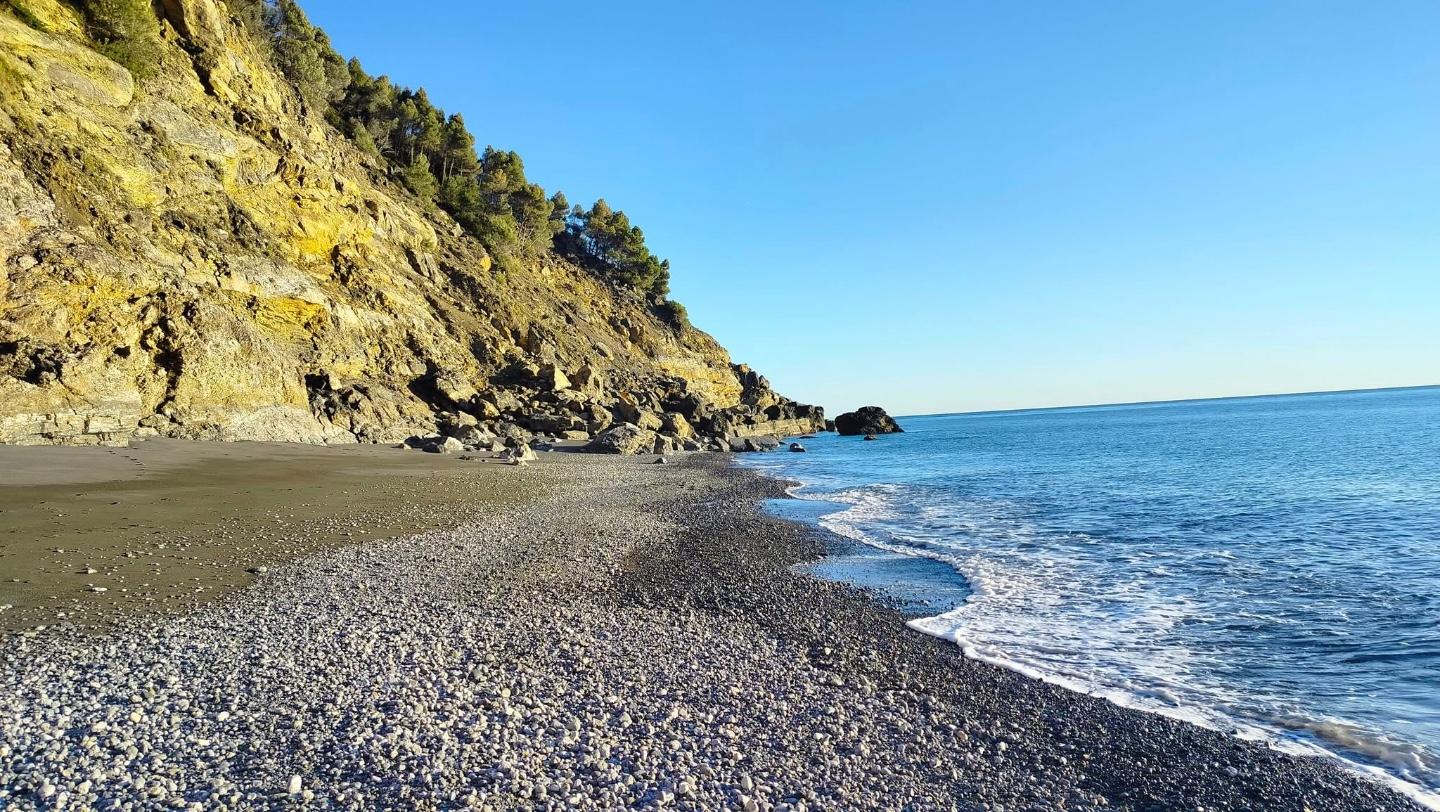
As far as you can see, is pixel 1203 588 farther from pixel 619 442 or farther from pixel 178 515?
pixel 619 442

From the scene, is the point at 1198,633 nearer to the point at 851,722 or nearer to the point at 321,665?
the point at 851,722

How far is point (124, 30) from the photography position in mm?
29672

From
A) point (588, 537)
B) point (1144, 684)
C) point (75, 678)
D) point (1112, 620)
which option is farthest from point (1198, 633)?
point (75, 678)

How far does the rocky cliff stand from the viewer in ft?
75.1

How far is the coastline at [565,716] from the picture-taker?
524 centimetres

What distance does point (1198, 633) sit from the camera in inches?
410

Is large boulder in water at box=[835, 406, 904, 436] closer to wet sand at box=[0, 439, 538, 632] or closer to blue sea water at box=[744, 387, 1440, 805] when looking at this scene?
blue sea water at box=[744, 387, 1440, 805]

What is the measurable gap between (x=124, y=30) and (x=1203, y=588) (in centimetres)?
4287

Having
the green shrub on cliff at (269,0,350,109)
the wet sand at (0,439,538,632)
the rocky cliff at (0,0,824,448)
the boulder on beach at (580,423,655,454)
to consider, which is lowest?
the wet sand at (0,439,538,632)

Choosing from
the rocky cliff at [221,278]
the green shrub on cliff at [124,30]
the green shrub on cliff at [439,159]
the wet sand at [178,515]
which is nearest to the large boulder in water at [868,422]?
the green shrub on cliff at [439,159]

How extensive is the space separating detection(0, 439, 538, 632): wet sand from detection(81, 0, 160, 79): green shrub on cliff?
60.8 ft

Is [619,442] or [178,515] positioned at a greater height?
[619,442]

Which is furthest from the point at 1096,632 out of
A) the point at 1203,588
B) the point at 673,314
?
the point at 673,314

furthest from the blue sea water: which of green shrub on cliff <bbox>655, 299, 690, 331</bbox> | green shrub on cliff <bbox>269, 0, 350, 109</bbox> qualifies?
green shrub on cliff <bbox>655, 299, 690, 331</bbox>
